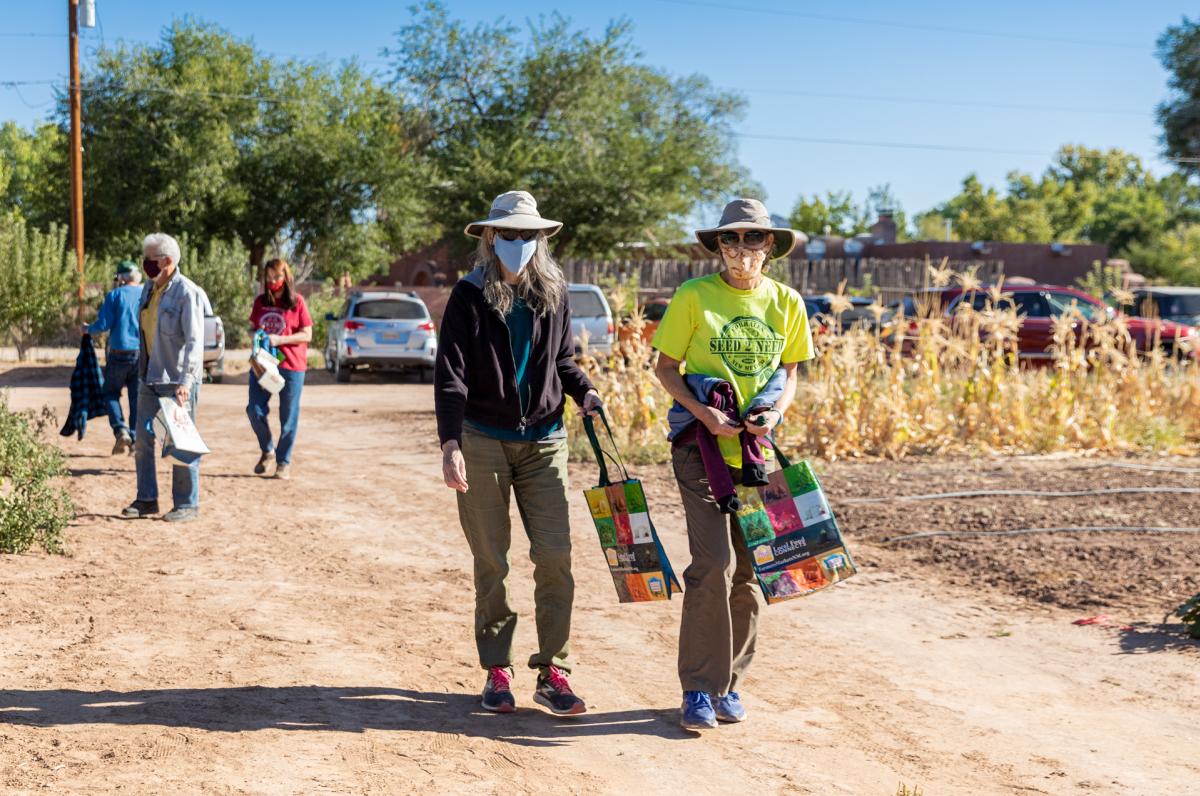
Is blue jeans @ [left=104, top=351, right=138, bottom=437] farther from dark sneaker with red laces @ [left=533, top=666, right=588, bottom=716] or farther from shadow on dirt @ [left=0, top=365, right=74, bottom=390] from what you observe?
shadow on dirt @ [left=0, top=365, right=74, bottom=390]

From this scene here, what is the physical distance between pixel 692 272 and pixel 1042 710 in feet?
93.5

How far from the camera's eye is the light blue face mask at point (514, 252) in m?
4.92

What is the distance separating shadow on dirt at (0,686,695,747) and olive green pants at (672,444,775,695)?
24cm

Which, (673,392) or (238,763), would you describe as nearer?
(238,763)

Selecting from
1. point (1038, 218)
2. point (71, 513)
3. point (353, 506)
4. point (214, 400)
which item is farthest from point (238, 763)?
point (1038, 218)

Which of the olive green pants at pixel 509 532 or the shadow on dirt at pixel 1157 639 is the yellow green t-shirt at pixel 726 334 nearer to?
the olive green pants at pixel 509 532

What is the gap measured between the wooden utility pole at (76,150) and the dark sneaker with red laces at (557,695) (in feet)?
77.5

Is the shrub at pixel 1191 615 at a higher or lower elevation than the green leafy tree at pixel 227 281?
lower

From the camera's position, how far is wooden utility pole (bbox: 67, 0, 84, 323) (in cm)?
2652

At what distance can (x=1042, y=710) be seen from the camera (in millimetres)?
5258

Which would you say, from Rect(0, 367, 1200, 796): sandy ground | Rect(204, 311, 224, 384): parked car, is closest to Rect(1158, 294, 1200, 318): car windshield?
Rect(204, 311, 224, 384): parked car

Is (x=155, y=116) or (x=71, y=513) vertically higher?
(x=155, y=116)

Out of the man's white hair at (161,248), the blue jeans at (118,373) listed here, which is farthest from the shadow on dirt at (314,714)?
the blue jeans at (118,373)

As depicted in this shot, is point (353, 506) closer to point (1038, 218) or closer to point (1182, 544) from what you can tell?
point (1182, 544)
